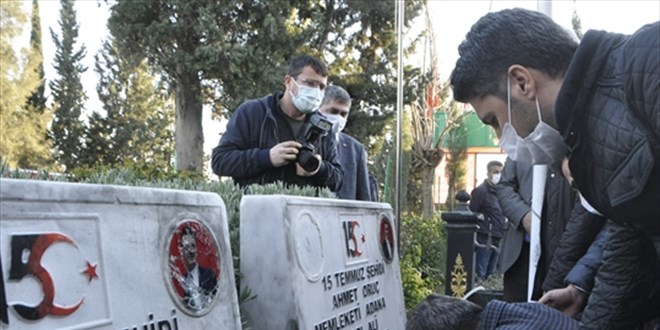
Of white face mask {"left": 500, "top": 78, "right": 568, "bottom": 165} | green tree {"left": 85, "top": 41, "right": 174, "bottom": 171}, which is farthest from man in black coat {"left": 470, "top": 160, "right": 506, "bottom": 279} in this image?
green tree {"left": 85, "top": 41, "right": 174, "bottom": 171}

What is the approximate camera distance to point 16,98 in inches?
1260

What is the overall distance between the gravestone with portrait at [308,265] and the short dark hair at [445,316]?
0.33 meters

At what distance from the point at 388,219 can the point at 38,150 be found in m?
32.2

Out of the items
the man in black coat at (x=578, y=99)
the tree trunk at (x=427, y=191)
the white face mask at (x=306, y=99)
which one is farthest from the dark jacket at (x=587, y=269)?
the tree trunk at (x=427, y=191)

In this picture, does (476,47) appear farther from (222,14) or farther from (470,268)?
(222,14)

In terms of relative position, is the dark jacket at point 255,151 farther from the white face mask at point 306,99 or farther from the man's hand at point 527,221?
the man's hand at point 527,221

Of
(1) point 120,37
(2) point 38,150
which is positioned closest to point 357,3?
(1) point 120,37

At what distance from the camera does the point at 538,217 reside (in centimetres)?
372

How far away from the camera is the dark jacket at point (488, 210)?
28.1 feet

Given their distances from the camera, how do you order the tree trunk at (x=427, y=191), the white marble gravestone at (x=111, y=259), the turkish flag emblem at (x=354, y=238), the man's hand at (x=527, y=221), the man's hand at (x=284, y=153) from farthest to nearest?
the tree trunk at (x=427, y=191), the man's hand at (x=527, y=221), the man's hand at (x=284, y=153), the turkish flag emblem at (x=354, y=238), the white marble gravestone at (x=111, y=259)

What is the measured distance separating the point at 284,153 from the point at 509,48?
1766mm

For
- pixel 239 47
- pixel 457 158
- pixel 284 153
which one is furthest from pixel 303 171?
pixel 457 158

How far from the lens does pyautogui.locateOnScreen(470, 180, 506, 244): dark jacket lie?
337 inches

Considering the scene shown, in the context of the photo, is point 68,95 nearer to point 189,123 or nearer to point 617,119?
point 189,123
